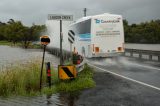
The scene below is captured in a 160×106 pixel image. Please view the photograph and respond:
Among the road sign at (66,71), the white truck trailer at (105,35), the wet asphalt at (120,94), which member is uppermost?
the white truck trailer at (105,35)

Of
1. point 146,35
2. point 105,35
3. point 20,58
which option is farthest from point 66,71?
point 146,35

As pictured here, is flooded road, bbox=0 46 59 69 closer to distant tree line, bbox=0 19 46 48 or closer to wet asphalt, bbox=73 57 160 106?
wet asphalt, bbox=73 57 160 106

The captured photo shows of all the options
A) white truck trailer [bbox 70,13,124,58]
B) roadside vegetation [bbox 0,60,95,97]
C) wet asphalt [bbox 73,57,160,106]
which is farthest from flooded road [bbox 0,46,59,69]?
wet asphalt [bbox 73,57,160,106]

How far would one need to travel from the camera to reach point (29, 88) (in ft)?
47.2

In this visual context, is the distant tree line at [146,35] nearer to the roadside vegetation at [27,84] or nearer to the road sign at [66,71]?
the roadside vegetation at [27,84]

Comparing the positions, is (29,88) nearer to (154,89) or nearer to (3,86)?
(3,86)

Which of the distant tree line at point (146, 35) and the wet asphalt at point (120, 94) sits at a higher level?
the distant tree line at point (146, 35)

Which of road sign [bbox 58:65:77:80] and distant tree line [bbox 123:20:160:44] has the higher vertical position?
distant tree line [bbox 123:20:160:44]

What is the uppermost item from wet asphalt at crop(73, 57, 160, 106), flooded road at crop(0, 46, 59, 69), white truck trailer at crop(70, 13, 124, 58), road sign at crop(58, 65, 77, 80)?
white truck trailer at crop(70, 13, 124, 58)

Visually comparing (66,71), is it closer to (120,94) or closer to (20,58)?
(120,94)

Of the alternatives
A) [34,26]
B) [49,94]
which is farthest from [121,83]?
[34,26]

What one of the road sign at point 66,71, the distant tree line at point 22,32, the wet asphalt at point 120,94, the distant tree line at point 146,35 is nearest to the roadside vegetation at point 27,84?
the road sign at point 66,71

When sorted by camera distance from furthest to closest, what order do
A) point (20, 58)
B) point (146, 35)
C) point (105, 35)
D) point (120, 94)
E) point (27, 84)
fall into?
point (146, 35) → point (20, 58) → point (105, 35) → point (27, 84) → point (120, 94)

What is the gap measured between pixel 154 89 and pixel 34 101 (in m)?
4.65
